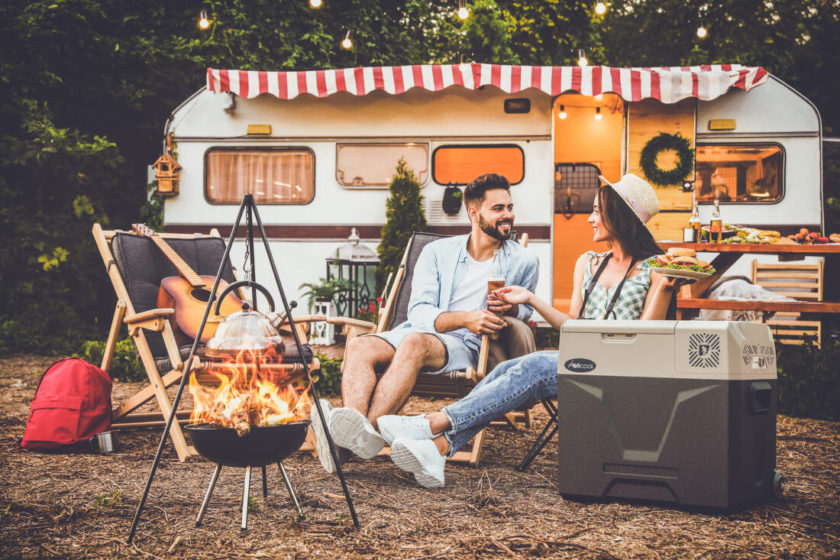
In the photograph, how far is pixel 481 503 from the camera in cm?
271

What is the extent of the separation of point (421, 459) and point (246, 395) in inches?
26.9

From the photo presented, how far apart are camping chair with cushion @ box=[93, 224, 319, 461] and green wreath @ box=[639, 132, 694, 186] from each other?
13.5 ft

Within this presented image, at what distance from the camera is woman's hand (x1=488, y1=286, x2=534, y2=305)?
3061 mm

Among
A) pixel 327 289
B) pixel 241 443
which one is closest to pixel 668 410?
pixel 241 443

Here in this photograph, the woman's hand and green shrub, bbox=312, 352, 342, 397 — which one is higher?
the woman's hand

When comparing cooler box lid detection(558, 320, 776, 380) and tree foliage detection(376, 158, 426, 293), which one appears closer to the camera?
cooler box lid detection(558, 320, 776, 380)

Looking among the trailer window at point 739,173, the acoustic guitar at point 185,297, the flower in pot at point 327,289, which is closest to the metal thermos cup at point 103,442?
the acoustic guitar at point 185,297

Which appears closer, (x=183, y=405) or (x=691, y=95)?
(x=183, y=405)

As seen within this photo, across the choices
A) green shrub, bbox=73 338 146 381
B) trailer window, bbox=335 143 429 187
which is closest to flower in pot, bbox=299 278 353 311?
trailer window, bbox=335 143 429 187

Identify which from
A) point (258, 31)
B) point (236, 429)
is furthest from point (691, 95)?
point (258, 31)

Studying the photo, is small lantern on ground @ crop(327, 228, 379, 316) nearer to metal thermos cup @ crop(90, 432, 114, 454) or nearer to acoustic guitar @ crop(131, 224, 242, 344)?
acoustic guitar @ crop(131, 224, 242, 344)

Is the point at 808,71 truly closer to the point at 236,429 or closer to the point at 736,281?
the point at 736,281

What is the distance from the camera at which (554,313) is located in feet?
9.84

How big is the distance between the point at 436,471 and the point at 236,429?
2.70ft
